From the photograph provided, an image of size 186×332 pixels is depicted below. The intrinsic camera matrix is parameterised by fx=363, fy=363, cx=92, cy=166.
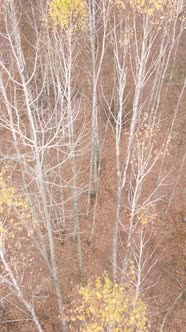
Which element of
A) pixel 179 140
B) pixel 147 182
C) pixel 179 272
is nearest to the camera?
pixel 179 272

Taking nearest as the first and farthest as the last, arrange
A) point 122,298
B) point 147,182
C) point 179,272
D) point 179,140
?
point 122,298, point 179,272, point 147,182, point 179,140

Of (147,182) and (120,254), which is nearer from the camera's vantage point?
(120,254)

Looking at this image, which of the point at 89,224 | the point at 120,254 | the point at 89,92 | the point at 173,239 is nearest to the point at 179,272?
the point at 173,239

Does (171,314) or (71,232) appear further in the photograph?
(71,232)

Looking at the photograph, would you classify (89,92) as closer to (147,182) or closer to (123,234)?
(147,182)

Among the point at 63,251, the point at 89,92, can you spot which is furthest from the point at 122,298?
the point at 89,92

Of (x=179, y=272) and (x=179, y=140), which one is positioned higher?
(x=179, y=140)

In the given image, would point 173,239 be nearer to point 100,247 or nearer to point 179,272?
point 179,272

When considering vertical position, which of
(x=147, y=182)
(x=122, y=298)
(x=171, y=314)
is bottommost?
(x=171, y=314)

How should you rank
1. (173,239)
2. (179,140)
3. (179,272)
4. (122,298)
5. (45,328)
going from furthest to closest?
(179,140)
(173,239)
(179,272)
(45,328)
(122,298)
